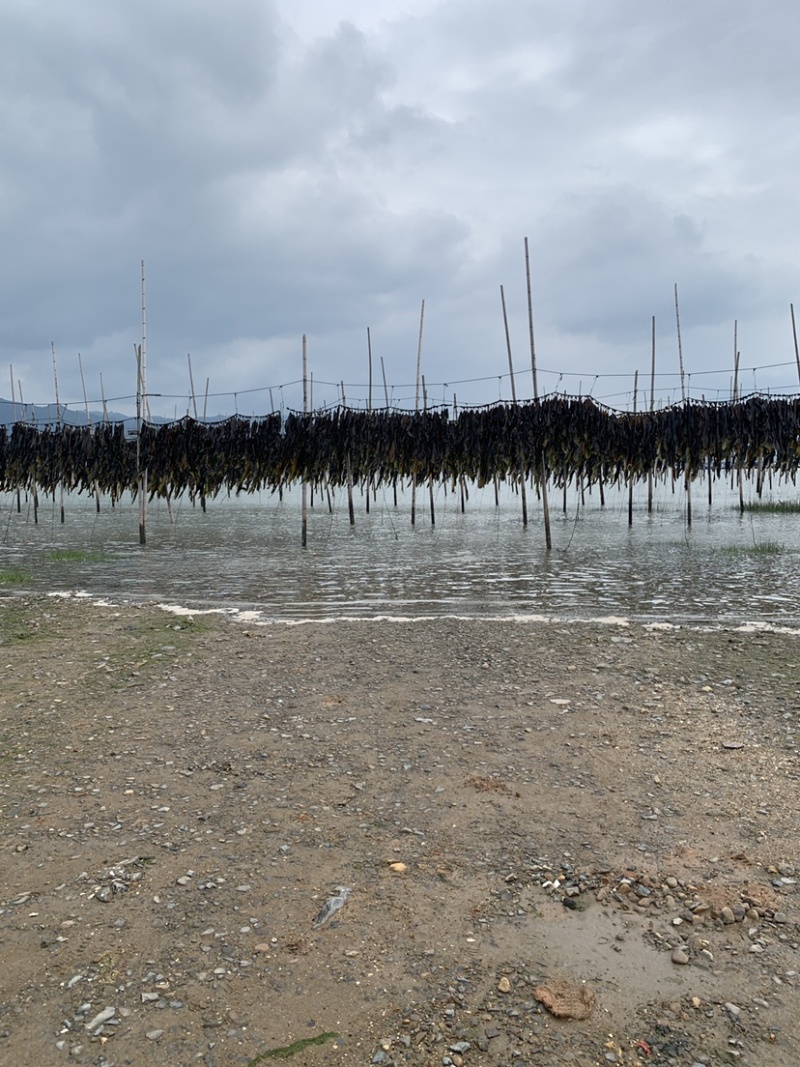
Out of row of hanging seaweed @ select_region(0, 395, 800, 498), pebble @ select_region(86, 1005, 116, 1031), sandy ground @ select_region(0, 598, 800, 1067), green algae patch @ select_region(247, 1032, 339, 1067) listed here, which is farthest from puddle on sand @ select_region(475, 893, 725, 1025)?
row of hanging seaweed @ select_region(0, 395, 800, 498)

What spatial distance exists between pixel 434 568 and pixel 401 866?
1093 cm

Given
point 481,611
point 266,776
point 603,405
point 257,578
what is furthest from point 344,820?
point 603,405

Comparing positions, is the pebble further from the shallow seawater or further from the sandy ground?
the shallow seawater

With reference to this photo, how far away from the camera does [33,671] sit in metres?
6.72

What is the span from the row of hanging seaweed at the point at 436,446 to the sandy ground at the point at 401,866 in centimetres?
1350

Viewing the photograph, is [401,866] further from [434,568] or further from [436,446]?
[436,446]

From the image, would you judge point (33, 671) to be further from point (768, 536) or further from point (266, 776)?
point (768, 536)

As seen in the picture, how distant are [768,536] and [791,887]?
19.3m

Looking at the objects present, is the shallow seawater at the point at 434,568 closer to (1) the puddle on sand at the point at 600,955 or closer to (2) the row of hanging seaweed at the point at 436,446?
(2) the row of hanging seaweed at the point at 436,446

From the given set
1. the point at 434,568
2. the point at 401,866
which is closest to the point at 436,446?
the point at 434,568

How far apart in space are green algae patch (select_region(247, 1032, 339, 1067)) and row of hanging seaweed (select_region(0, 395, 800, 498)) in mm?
17223

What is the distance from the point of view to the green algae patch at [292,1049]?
7.83ft

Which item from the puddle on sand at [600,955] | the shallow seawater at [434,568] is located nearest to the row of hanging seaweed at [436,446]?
A: the shallow seawater at [434,568]

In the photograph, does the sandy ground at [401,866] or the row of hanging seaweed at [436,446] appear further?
the row of hanging seaweed at [436,446]
